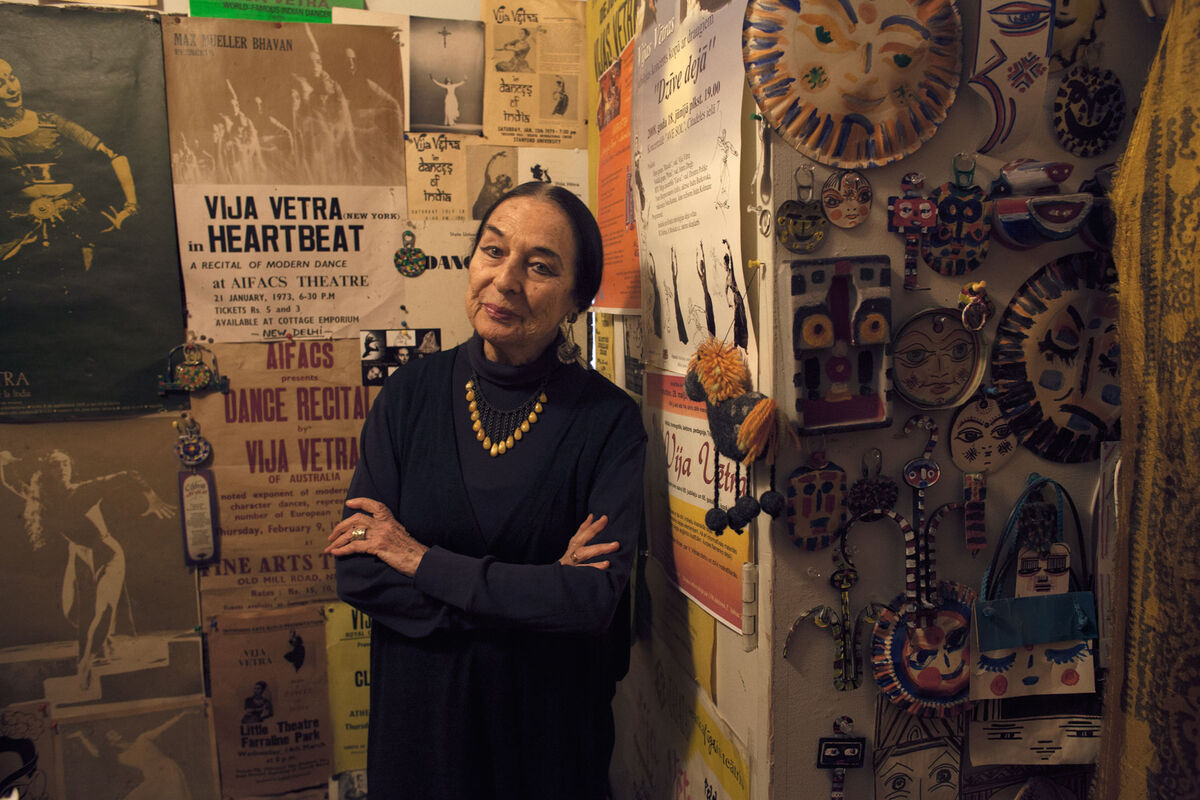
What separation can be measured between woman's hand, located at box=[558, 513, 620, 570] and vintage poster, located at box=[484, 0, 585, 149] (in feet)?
3.37

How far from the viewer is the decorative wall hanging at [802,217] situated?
874 millimetres

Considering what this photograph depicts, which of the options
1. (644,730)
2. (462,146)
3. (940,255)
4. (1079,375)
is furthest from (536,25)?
(644,730)

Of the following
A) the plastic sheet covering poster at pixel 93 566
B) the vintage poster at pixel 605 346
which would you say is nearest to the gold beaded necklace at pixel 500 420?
the vintage poster at pixel 605 346

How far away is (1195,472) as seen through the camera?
675 millimetres

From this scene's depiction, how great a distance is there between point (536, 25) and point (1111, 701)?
1.74m

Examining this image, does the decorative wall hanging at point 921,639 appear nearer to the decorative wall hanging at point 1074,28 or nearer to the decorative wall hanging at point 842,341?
the decorative wall hanging at point 842,341

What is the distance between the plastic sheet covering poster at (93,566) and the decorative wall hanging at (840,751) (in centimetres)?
147

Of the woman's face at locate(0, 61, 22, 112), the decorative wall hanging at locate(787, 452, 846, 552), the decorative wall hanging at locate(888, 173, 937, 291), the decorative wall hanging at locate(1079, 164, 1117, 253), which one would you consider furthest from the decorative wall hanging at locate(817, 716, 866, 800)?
the woman's face at locate(0, 61, 22, 112)

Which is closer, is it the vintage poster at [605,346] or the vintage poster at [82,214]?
the vintage poster at [82,214]

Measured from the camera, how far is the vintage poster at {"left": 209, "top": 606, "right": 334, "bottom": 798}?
1649 mm

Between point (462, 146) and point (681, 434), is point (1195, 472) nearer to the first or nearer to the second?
point (681, 434)

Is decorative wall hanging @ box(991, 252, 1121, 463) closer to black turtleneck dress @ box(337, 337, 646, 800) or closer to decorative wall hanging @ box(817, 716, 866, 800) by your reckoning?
decorative wall hanging @ box(817, 716, 866, 800)

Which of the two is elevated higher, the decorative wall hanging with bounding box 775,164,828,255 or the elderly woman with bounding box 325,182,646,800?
the decorative wall hanging with bounding box 775,164,828,255

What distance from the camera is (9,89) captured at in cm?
146
